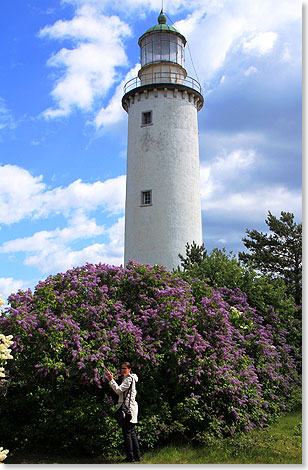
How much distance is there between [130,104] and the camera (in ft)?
80.5

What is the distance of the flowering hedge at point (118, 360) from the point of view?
8344 millimetres

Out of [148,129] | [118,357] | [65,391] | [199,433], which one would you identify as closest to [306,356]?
[199,433]

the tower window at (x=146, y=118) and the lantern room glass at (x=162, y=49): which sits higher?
the lantern room glass at (x=162, y=49)

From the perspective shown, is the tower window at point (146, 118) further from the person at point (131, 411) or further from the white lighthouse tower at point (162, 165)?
the person at point (131, 411)

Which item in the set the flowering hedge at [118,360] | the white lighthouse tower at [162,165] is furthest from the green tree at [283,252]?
the flowering hedge at [118,360]

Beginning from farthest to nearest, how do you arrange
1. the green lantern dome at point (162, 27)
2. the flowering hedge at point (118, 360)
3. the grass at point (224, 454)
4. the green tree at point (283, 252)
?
the green lantern dome at point (162, 27) → the green tree at point (283, 252) → the flowering hedge at point (118, 360) → the grass at point (224, 454)

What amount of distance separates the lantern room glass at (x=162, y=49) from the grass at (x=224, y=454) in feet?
69.7

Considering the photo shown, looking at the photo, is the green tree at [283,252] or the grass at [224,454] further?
the green tree at [283,252]

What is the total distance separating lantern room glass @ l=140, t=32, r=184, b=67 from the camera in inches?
983

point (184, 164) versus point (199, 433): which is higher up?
point (184, 164)

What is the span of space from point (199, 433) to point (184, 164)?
1609 centimetres

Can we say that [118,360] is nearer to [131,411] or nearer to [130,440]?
[131,411]

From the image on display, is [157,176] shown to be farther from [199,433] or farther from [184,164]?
[199,433]

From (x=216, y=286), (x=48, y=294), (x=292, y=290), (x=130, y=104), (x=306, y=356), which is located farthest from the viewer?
(x=130, y=104)
